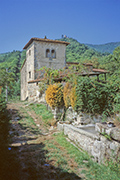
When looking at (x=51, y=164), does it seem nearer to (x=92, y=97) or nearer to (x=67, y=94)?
A: (x=92, y=97)

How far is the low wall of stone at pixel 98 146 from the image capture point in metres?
3.91

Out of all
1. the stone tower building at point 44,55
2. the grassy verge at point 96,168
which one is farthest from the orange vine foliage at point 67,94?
the stone tower building at point 44,55

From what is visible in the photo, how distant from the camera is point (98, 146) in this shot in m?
4.53

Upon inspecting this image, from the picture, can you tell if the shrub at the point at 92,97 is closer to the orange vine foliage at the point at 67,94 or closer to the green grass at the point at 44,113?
the orange vine foliage at the point at 67,94

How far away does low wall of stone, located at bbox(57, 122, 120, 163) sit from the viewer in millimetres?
3914

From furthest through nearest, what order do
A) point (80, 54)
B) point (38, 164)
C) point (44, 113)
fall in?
point (80, 54) → point (44, 113) → point (38, 164)

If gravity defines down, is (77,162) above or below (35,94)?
below

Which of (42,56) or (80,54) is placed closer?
(42,56)

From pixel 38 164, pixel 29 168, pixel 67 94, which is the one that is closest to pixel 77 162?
pixel 38 164

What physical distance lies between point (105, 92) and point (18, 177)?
6.53 metres

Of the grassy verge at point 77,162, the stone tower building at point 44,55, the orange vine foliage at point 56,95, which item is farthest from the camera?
the stone tower building at point 44,55

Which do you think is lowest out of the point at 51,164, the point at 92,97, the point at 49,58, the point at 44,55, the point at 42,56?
the point at 51,164

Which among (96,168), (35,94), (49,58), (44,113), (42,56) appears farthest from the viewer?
(49,58)

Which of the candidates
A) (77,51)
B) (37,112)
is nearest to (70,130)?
(37,112)
